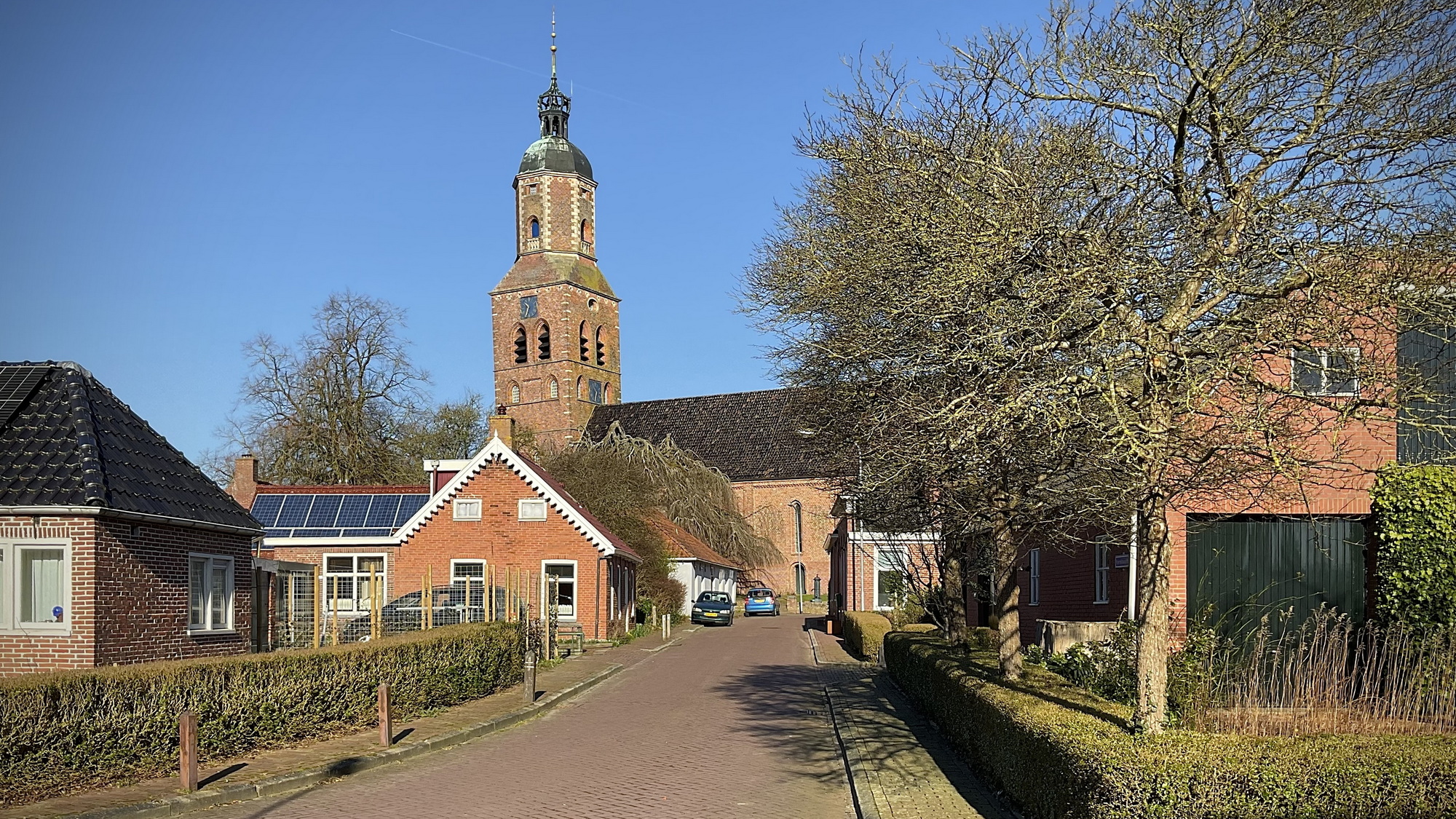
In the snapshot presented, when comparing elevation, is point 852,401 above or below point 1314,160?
below

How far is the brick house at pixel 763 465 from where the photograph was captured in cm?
8075

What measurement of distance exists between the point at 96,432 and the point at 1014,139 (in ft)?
44.5

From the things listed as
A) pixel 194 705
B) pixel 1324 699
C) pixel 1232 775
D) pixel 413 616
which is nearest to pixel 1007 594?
pixel 1324 699

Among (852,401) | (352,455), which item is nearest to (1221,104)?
(852,401)

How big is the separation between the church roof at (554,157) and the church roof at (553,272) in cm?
649

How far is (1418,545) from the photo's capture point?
1594 centimetres

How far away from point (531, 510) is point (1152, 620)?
29657 mm

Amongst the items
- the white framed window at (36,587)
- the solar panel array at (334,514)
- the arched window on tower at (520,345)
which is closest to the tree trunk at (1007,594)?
the white framed window at (36,587)

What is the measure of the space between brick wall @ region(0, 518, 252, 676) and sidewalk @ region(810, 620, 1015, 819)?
981 centimetres

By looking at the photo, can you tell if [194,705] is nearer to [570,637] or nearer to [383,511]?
[570,637]

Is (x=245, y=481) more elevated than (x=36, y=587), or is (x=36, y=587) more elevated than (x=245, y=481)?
(x=245, y=481)

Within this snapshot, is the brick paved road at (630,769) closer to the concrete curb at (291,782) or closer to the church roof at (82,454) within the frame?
the concrete curb at (291,782)

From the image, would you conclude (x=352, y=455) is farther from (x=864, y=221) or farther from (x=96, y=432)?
(x=864, y=221)

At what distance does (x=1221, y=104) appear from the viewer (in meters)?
9.09
